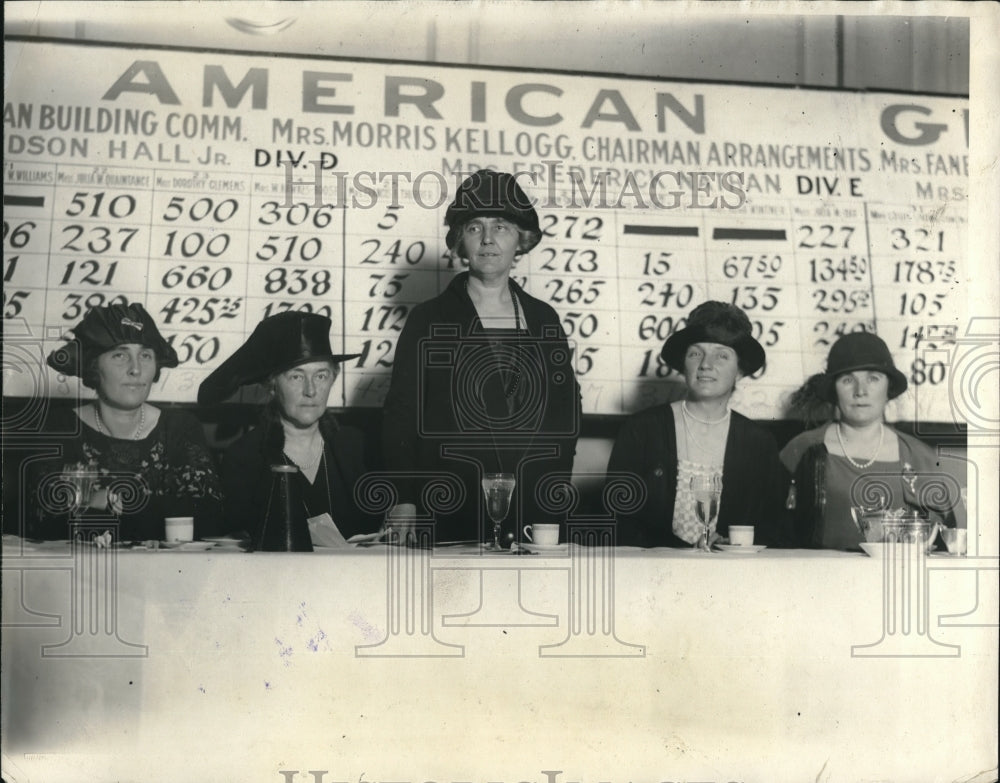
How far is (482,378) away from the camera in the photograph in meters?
2.87

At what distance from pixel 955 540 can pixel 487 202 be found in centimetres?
152

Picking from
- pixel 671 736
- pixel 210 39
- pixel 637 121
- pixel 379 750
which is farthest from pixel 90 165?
pixel 671 736

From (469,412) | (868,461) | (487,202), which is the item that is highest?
(487,202)

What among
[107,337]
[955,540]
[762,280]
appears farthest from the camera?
[762,280]

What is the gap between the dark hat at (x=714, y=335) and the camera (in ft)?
9.70

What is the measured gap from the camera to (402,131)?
116 inches

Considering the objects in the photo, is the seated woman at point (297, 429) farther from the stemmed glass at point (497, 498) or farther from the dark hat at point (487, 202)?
the dark hat at point (487, 202)

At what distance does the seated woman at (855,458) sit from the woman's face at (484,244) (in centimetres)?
90

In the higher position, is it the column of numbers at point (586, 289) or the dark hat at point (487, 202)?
the dark hat at point (487, 202)

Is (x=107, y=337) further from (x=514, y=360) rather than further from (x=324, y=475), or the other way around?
(x=514, y=360)

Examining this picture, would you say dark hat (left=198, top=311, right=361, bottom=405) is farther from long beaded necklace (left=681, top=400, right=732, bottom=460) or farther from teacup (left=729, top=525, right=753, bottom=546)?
teacup (left=729, top=525, right=753, bottom=546)

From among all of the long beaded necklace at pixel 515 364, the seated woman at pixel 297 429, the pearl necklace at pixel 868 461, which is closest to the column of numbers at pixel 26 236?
the seated woman at pixel 297 429

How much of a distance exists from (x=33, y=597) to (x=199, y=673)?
45 centimetres

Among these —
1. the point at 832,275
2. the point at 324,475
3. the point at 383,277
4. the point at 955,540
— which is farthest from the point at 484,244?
the point at 955,540
